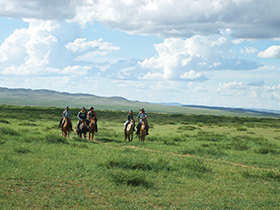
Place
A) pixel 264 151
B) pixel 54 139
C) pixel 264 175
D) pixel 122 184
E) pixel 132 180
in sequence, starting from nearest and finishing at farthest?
1. pixel 122 184
2. pixel 132 180
3. pixel 264 175
4. pixel 54 139
5. pixel 264 151

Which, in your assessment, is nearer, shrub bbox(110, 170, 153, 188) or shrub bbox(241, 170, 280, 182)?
shrub bbox(110, 170, 153, 188)

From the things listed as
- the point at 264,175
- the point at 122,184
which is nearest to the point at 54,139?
the point at 122,184

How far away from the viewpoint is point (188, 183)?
1115cm

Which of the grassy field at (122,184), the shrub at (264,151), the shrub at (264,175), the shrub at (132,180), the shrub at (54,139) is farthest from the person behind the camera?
the shrub at (264,151)

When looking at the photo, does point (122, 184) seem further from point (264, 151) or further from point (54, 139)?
point (264, 151)

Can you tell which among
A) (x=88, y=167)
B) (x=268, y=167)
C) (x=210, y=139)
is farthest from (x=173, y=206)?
(x=210, y=139)

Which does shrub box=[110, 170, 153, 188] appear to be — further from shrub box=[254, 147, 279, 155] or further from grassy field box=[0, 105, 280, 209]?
shrub box=[254, 147, 279, 155]

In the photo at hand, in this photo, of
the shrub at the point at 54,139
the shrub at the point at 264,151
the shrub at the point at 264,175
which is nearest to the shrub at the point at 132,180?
the shrub at the point at 264,175

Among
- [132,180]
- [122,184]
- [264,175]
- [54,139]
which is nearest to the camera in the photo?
[122,184]

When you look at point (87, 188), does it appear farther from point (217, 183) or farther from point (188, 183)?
point (217, 183)

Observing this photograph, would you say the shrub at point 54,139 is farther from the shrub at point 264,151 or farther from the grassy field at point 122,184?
the shrub at point 264,151

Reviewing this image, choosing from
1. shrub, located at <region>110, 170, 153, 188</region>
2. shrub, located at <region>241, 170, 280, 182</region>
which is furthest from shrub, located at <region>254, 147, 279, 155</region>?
shrub, located at <region>110, 170, 153, 188</region>

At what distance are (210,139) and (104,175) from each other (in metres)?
17.5

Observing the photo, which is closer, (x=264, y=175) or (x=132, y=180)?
(x=132, y=180)
